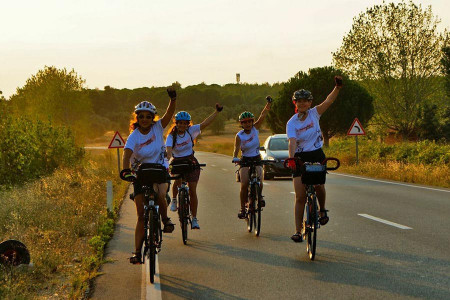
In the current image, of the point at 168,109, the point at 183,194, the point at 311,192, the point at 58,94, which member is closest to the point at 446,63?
the point at 183,194

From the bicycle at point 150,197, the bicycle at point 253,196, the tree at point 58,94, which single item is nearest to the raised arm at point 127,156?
the bicycle at point 150,197

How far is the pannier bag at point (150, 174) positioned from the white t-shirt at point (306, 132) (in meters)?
1.76

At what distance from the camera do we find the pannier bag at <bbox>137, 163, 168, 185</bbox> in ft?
20.8

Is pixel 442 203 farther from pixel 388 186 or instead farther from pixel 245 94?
pixel 245 94

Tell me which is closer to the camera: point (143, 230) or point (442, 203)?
point (143, 230)

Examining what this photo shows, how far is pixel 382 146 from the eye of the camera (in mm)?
29797

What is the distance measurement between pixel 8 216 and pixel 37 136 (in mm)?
13561

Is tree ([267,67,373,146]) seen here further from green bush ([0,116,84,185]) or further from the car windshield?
the car windshield

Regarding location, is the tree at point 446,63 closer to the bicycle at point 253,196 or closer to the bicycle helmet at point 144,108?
the bicycle at point 253,196

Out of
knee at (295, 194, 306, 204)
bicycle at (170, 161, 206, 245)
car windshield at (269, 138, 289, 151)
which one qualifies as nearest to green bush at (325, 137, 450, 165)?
car windshield at (269, 138, 289, 151)

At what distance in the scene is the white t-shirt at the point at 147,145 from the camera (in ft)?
21.4

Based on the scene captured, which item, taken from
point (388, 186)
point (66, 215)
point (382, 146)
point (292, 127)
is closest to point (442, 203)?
point (388, 186)

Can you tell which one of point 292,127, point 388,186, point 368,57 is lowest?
point 388,186

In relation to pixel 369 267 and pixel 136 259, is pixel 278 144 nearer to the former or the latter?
pixel 369 267
